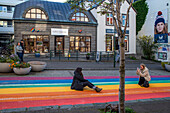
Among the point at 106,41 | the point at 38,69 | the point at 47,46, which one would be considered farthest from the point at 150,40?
the point at 38,69

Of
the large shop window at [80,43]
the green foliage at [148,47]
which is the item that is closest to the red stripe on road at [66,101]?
the large shop window at [80,43]

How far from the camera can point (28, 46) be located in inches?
835

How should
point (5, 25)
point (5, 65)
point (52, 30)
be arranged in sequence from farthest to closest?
point (5, 25), point (52, 30), point (5, 65)

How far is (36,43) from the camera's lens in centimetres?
2148

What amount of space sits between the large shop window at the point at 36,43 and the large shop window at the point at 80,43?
323cm

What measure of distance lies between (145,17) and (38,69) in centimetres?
2007

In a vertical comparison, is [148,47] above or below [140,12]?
below

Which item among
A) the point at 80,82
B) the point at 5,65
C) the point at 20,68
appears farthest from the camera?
the point at 5,65

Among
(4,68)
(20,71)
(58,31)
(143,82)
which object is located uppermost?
(58,31)

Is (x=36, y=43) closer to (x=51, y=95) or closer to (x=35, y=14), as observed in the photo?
(x=35, y=14)

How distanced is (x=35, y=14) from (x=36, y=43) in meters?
3.54

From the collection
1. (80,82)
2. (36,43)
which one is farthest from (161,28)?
(80,82)

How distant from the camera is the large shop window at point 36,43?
21.1 meters

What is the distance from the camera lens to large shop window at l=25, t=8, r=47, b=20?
21219 millimetres
